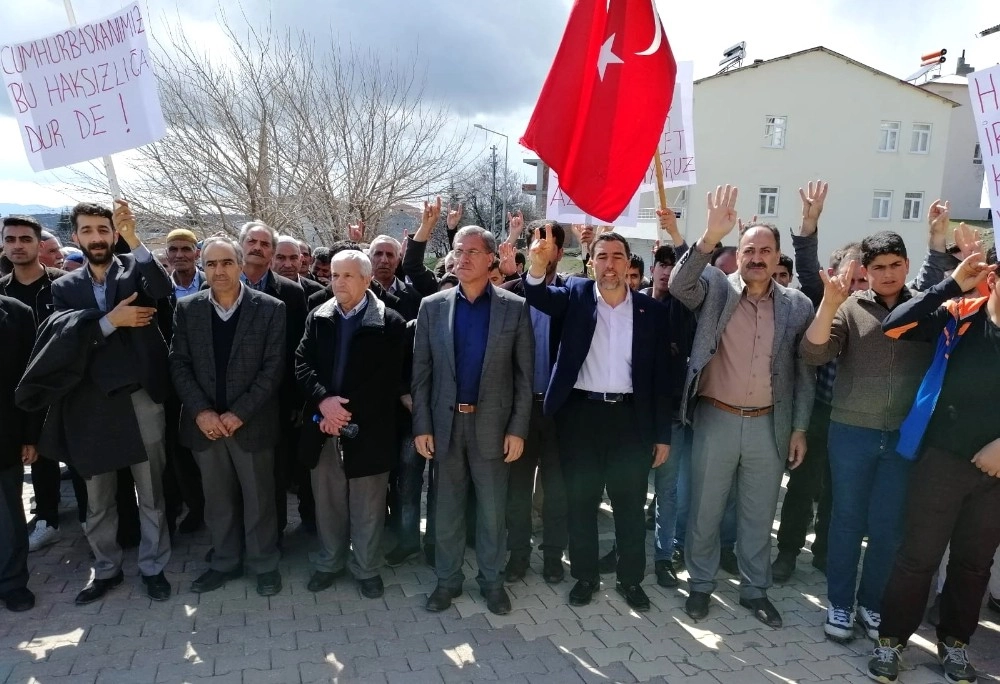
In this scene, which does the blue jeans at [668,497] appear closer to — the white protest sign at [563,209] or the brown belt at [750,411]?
the brown belt at [750,411]

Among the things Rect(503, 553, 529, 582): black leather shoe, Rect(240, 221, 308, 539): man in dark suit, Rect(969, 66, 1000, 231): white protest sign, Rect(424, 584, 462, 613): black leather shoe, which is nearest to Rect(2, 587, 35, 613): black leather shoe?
Rect(240, 221, 308, 539): man in dark suit

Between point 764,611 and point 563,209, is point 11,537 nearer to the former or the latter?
point 563,209

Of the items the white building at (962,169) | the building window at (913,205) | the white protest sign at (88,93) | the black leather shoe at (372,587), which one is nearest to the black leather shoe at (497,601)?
the black leather shoe at (372,587)

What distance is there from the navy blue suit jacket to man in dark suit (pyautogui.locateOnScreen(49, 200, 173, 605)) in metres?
2.34

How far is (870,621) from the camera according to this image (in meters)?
3.76

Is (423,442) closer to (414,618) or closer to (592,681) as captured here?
(414,618)

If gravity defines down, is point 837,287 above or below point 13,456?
above

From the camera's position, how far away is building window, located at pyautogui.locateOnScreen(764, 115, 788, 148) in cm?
3038

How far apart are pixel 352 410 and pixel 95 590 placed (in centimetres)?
194

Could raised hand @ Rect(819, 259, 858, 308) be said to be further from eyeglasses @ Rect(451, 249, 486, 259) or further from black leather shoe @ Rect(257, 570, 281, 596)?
black leather shoe @ Rect(257, 570, 281, 596)

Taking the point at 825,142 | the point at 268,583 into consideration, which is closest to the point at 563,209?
the point at 268,583

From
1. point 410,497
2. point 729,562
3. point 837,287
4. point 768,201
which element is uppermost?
point 768,201

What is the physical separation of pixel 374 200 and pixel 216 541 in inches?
367

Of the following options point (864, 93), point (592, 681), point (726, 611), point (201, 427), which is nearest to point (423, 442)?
point (201, 427)
